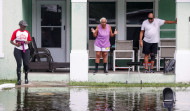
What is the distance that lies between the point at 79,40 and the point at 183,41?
3.33 m

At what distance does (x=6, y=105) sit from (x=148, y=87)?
554cm

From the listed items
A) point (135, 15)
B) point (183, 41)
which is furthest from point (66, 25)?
point (183, 41)

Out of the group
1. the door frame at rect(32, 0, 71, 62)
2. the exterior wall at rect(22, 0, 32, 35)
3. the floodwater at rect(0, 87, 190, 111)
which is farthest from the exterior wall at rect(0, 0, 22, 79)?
the door frame at rect(32, 0, 71, 62)

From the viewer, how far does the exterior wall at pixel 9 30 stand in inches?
618

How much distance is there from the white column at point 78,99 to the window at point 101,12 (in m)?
5.24

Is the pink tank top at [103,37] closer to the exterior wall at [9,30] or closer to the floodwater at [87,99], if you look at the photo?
the floodwater at [87,99]

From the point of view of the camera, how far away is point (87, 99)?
11344 millimetres

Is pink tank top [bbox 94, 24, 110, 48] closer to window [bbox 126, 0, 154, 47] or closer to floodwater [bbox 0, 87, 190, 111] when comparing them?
floodwater [bbox 0, 87, 190, 111]

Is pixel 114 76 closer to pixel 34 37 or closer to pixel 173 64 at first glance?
pixel 173 64

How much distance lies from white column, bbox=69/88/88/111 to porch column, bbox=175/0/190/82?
3.66 meters

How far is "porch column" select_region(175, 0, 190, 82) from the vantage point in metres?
15.5

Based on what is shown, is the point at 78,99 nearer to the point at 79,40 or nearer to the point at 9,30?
the point at 79,40

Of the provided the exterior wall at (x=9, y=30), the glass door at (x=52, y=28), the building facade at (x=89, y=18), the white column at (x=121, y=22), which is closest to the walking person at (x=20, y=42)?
the exterior wall at (x=9, y=30)

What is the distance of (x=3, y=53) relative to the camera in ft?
51.8
